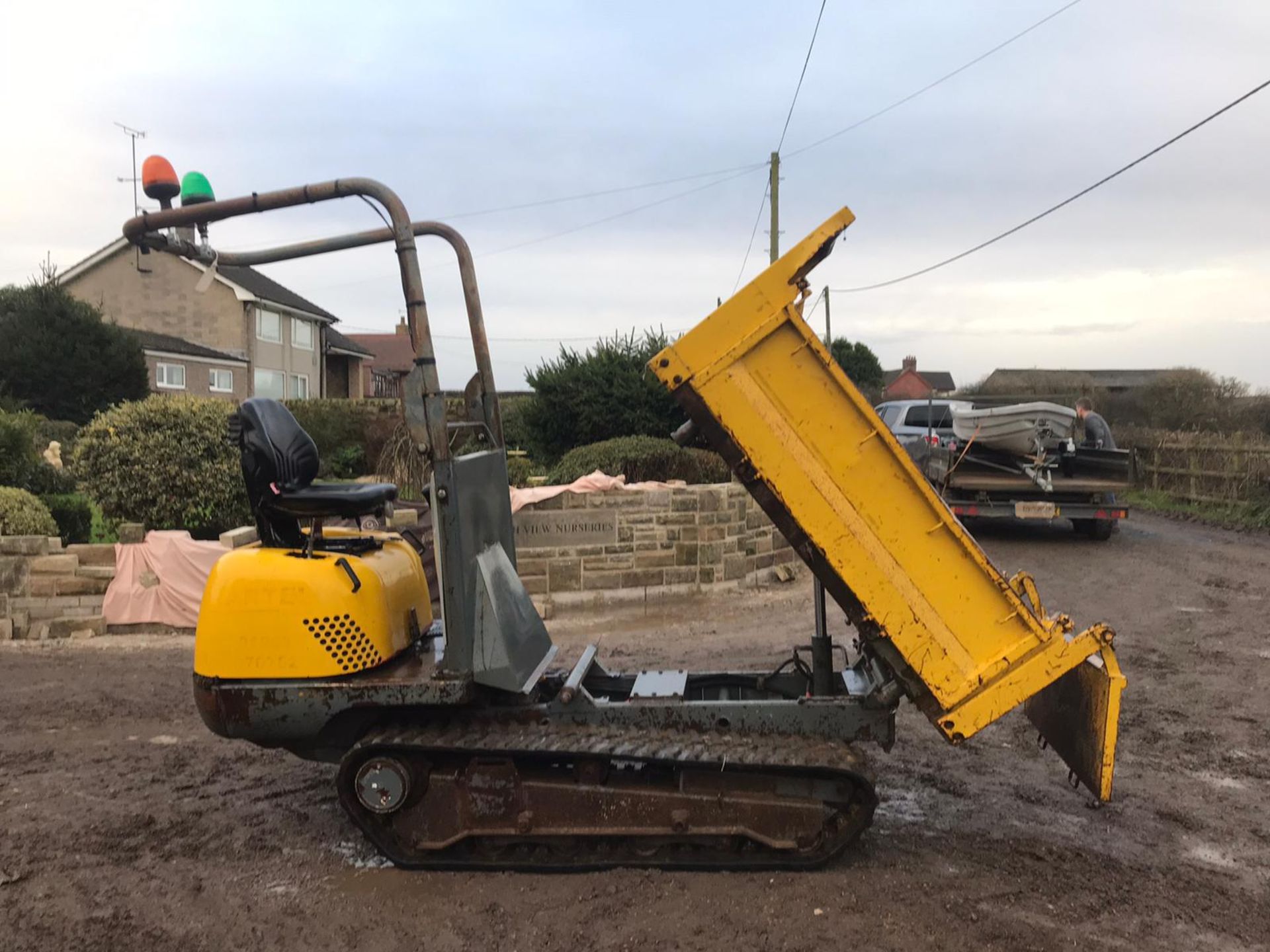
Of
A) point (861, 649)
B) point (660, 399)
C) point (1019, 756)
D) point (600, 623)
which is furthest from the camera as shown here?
point (660, 399)

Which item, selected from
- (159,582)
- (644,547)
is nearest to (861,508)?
(644,547)

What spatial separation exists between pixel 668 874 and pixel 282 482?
7.55 feet

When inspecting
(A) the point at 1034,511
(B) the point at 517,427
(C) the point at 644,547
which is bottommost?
(C) the point at 644,547

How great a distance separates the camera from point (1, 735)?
19.8 ft

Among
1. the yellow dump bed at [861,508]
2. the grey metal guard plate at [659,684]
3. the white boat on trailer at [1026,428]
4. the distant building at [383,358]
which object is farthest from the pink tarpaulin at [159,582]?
the distant building at [383,358]

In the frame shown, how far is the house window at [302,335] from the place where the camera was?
39.2 m

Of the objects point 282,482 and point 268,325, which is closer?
point 282,482

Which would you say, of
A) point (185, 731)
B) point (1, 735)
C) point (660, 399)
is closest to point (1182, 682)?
point (185, 731)

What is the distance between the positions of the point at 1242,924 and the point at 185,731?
5.58 meters

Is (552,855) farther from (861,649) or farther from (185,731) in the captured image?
(185,731)

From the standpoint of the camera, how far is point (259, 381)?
3669 centimetres

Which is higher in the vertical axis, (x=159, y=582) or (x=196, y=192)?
(x=196, y=192)

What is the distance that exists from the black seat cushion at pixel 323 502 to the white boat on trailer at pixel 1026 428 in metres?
9.40

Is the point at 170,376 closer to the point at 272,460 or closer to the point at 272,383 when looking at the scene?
the point at 272,383
